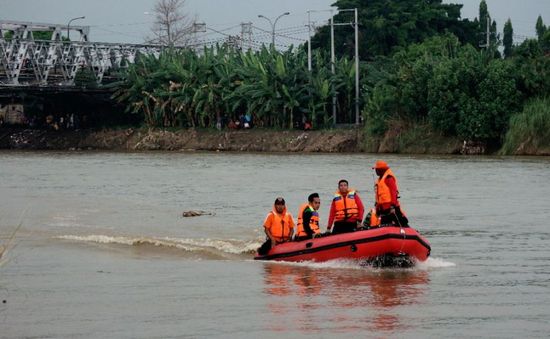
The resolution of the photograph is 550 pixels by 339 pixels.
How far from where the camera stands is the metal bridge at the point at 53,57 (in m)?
74.9

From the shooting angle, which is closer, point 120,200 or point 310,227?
point 310,227

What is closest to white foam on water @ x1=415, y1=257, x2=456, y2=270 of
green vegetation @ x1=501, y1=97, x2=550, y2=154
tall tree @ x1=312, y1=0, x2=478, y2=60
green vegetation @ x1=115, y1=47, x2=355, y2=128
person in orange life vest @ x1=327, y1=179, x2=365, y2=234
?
person in orange life vest @ x1=327, y1=179, x2=365, y2=234

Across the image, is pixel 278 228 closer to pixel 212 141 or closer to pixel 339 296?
pixel 339 296

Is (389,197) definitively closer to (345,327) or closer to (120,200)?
(345,327)

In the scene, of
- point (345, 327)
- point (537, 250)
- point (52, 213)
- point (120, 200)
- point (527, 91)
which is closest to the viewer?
point (345, 327)

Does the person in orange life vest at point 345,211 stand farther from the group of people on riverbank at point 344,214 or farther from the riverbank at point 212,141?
the riverbank at point 212,141

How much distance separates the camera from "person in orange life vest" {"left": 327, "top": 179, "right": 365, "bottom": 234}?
2206 centimetres

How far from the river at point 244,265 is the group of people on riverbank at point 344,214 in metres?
0.68

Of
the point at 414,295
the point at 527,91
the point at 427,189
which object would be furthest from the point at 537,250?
the point at 527,91

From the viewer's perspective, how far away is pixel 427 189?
127 ft

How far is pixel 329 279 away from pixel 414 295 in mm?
2142

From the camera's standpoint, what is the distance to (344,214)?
22.2 metres

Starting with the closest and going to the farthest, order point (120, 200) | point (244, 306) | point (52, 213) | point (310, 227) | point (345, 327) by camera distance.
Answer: point (345, 327) < point (244, 306) < point (310, 227) < point (52, 213) < point (120, 200)

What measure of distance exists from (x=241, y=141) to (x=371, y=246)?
4792 centimetres
